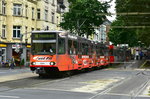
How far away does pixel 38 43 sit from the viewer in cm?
2311

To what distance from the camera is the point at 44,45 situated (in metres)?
23.0

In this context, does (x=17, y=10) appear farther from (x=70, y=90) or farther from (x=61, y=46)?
(x=70, y=90)

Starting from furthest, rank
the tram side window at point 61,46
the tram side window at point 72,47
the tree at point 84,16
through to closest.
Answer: the tree at point 84,16
the tram side window at point 72,47
the tram side window at point 61,46

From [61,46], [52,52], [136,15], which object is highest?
[136,15]

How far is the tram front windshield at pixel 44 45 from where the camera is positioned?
2285 cm

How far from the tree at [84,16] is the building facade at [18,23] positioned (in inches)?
178

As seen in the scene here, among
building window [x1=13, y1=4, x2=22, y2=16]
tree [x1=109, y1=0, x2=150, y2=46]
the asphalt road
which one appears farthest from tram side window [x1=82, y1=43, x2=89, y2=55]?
building window [x1=13, y1=4, x2=22, y2=16]

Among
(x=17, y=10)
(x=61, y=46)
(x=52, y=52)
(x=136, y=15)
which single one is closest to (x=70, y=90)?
(x=52, y=52)

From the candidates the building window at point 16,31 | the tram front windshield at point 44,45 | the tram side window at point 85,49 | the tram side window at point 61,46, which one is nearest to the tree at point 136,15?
the tram side window at point 85,49

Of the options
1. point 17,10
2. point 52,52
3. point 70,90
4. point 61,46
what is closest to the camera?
point 70,90

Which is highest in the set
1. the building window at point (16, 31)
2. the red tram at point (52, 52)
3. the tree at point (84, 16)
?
the tree at point (84, 16)

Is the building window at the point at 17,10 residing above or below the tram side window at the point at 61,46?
above

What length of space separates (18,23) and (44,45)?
3094 cm

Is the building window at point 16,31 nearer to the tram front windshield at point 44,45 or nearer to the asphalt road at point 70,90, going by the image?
the tram front windshield at point 44,45
